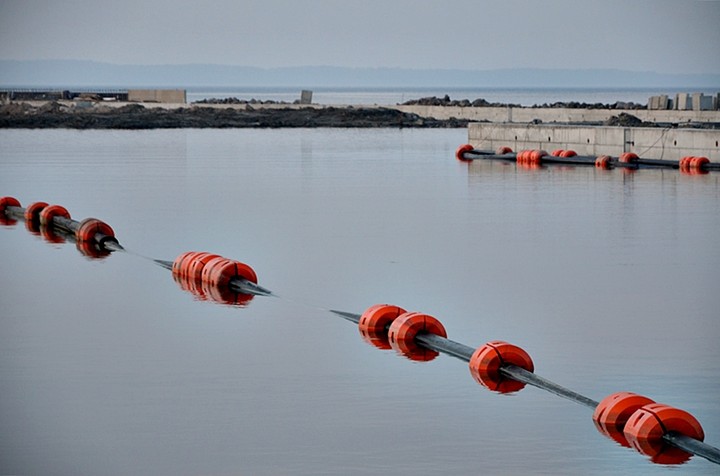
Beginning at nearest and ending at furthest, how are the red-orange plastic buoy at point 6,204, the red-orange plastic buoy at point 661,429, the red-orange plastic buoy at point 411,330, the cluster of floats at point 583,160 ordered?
the red-orange plastic buoy at point 661,429, the red-orange plastic buoy at point 411,330, the red-orange plastic buoy at point 6,204, the cluster of floats at point 583,160

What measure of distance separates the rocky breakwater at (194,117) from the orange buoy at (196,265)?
48548 millimetres

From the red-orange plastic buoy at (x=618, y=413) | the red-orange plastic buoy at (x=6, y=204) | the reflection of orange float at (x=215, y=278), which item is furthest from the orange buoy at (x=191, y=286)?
the red-orange plastic buoy at (x=6, y=204)

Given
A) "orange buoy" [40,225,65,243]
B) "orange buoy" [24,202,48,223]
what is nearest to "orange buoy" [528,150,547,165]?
"orange buoy" [24,202,48,223]

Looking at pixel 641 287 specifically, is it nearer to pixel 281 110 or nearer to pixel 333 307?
pixel 333 307

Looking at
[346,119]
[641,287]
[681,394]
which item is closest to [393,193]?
[641,287]

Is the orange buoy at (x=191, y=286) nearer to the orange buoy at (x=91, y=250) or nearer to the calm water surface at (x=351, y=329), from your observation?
the calm water surface at (x=351, y=329)

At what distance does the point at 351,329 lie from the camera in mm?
12266

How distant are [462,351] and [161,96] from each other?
8132 centimetres

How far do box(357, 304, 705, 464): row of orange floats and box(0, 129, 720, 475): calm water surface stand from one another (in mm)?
155

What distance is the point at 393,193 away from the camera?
2655 centimetres

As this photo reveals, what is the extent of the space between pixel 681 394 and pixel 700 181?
18.4m

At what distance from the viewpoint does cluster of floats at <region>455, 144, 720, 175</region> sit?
29.4 meters

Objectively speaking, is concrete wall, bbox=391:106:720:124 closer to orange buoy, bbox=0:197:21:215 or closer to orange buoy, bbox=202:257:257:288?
orange buoy, bbox=0:197:21:215

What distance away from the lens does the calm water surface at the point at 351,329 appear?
27.0 ft
